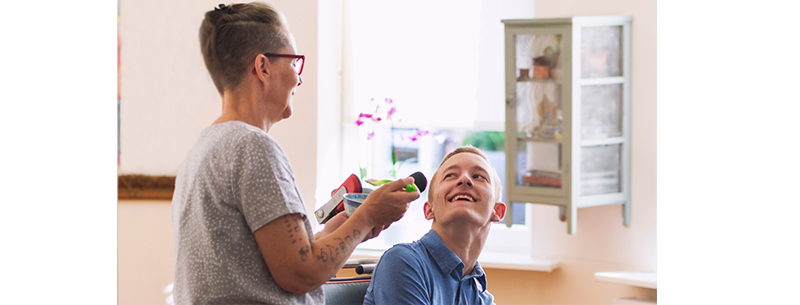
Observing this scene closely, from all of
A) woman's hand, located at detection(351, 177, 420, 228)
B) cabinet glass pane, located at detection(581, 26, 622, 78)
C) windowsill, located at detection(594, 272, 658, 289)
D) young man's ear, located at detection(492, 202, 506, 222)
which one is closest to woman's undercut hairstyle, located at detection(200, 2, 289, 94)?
woman's hand, located at detection(351, 177, 420, 228)

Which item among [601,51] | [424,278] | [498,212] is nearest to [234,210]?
[424,278]

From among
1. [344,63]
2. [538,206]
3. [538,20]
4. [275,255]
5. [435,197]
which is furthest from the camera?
[344,63]

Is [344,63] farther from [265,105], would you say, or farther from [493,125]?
[265,105]

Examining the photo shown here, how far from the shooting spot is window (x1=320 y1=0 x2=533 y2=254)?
325 centimetres

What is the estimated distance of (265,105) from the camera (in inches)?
47.0


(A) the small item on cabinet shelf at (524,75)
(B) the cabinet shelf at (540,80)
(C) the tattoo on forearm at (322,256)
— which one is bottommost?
(C) the tattoo on forearm at (322,256)

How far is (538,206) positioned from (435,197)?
1469mm

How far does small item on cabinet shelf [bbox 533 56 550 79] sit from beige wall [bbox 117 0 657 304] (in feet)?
1.08

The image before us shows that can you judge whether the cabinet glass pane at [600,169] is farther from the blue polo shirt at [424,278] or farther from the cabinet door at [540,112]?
the blue polo shirt at [424,278]

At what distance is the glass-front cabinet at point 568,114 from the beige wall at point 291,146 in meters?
0.08

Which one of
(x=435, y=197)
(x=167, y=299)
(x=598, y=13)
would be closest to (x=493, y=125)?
(x=598, y=13)

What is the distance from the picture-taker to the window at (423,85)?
3250 millimetres

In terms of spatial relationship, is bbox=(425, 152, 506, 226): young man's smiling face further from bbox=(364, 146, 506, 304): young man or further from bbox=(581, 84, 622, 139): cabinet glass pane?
bbox=(581, 84, 622, 139): cabinet glass pane

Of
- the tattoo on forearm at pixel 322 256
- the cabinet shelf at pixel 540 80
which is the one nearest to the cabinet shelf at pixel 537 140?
the cabinet shelf at pixel 540 80
